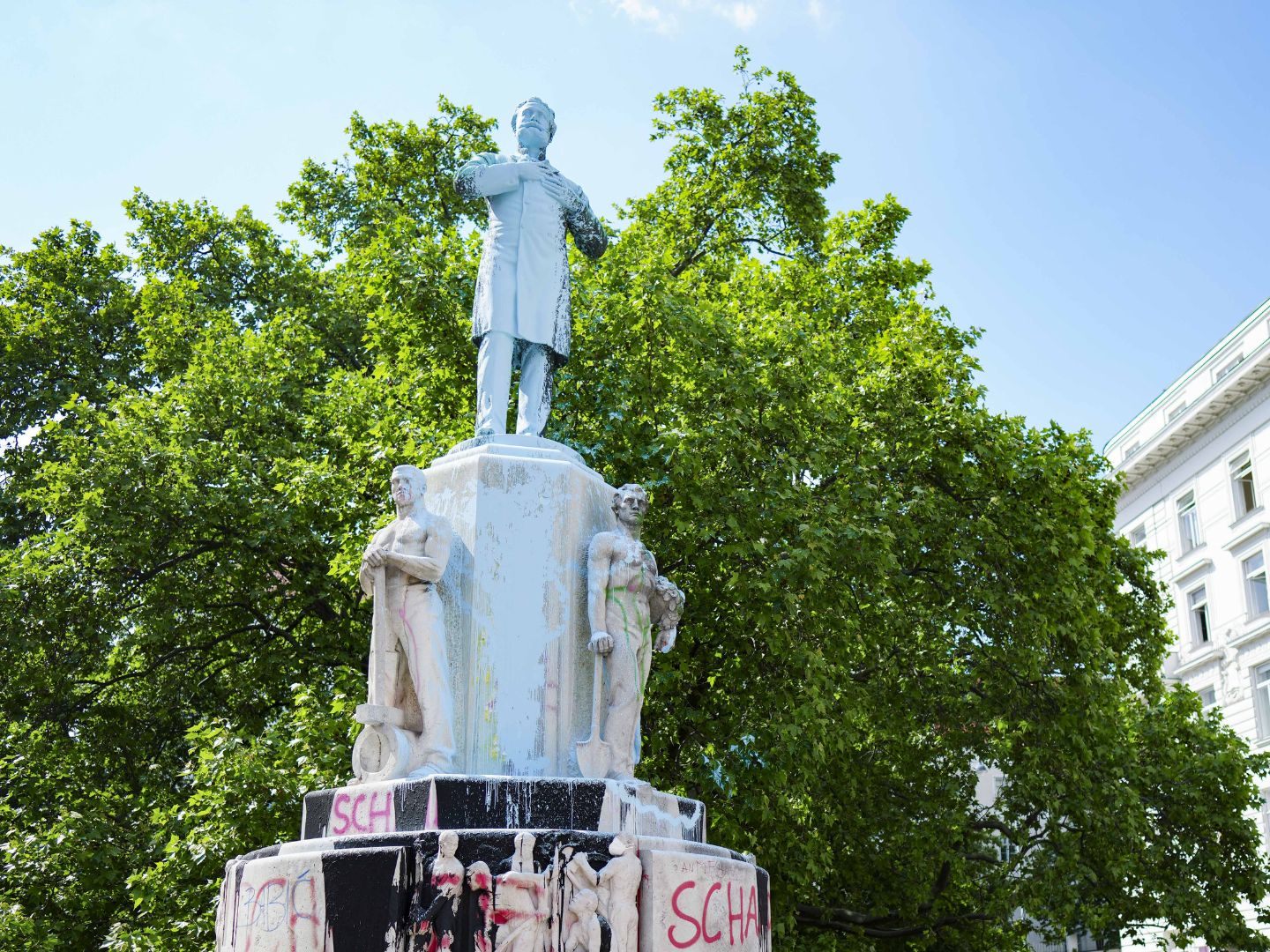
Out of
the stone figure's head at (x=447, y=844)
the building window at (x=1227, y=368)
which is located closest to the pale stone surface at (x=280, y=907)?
the stone figure's head at (x=447, y=844)

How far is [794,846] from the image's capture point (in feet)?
42.3

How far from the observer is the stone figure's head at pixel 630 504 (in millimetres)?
7148

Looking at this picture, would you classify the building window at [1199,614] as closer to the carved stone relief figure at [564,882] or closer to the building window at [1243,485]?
the building window at [1243,485]

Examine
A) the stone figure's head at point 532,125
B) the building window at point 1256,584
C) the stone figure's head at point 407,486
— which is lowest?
the stone figure's head at point 407,486

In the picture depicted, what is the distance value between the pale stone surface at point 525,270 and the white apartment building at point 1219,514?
25.8 meters

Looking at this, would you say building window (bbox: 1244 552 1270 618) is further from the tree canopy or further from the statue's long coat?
the statue's long coat

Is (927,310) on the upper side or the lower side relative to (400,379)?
upper

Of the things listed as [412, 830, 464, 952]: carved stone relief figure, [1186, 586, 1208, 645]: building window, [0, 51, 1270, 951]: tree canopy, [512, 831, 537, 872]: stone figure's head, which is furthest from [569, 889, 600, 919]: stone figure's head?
[1186, 586, 1208, 645]: building window

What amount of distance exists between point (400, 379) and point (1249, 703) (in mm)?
24049

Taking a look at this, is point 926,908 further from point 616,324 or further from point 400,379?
point 400,379

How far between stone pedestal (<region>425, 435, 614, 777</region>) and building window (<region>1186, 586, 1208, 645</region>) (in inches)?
1237

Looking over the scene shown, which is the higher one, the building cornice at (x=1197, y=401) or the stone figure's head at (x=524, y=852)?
the building cornice at (x=1197, y=401)

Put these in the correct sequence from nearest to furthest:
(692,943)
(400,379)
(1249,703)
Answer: (692,943), (400,379), (1249,703)

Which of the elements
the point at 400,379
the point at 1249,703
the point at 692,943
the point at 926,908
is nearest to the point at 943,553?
the point at 926,908
